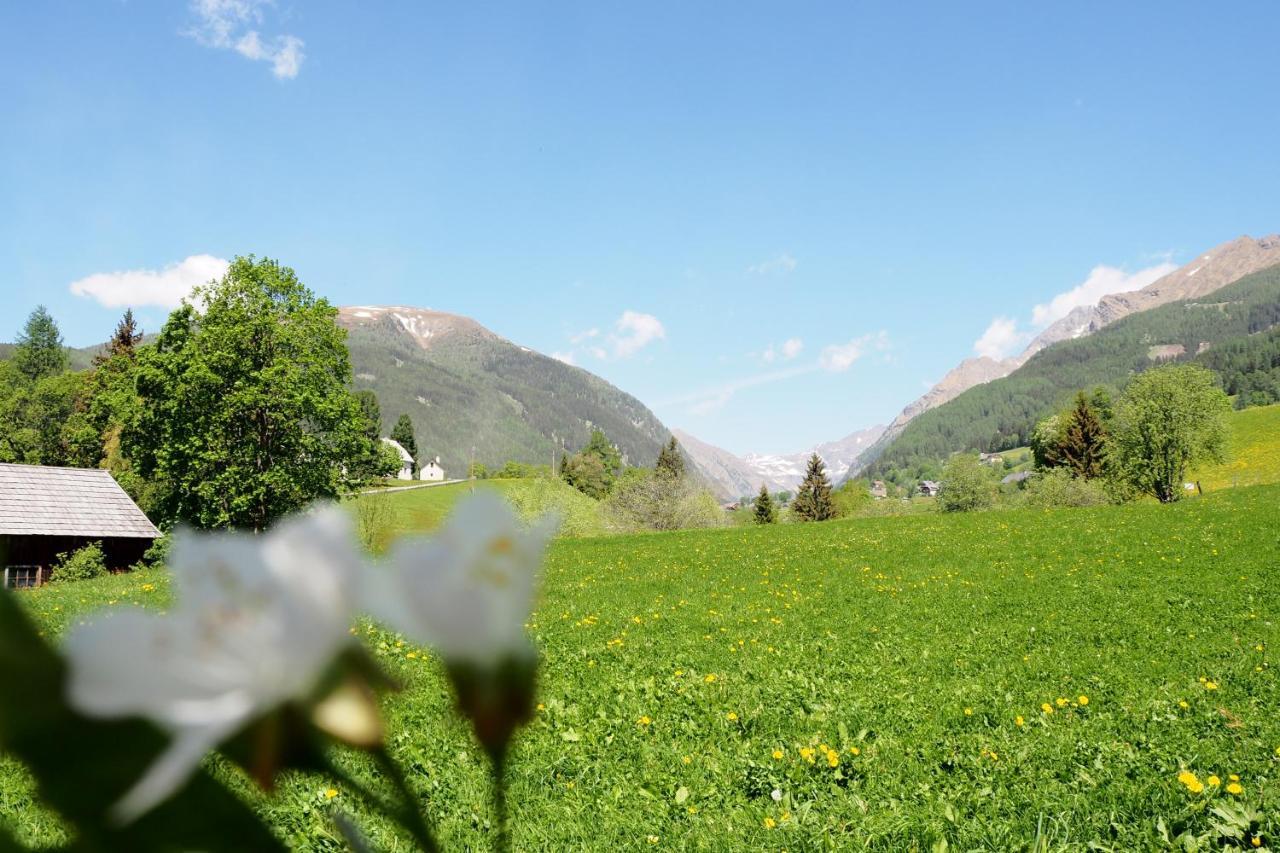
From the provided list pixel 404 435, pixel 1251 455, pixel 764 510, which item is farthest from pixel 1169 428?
pixel 404 435

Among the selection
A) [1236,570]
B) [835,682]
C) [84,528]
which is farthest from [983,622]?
[84,528]

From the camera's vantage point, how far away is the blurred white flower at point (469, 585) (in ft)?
1.36

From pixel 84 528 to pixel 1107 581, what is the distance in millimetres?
27414

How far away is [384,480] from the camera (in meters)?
28.0

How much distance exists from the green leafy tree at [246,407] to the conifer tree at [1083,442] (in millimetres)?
48029

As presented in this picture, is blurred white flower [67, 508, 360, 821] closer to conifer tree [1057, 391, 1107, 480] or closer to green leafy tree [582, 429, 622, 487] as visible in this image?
conifer tree [1057, 391, 1107, 480]

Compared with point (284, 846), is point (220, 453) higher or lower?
higher

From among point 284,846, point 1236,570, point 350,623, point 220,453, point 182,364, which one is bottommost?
point 1236,570

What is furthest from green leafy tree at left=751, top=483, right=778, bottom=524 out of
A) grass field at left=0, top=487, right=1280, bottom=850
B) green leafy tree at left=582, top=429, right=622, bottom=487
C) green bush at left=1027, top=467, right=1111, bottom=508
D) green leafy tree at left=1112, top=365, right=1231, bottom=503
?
grass field at left=0, top=487, right=1280, bottom=850

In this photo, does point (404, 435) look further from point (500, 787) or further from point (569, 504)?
point (500, 787)

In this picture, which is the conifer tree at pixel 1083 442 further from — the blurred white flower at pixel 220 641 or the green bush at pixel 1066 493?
the blurred white flower at pixel 220 641

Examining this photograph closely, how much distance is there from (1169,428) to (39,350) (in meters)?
71.9

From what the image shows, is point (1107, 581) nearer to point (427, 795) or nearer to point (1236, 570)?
point (1236, 570)

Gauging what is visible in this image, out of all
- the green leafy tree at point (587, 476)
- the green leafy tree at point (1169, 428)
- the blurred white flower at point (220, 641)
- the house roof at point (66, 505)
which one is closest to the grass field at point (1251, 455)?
the green leafy tree at point (1169, 428)
